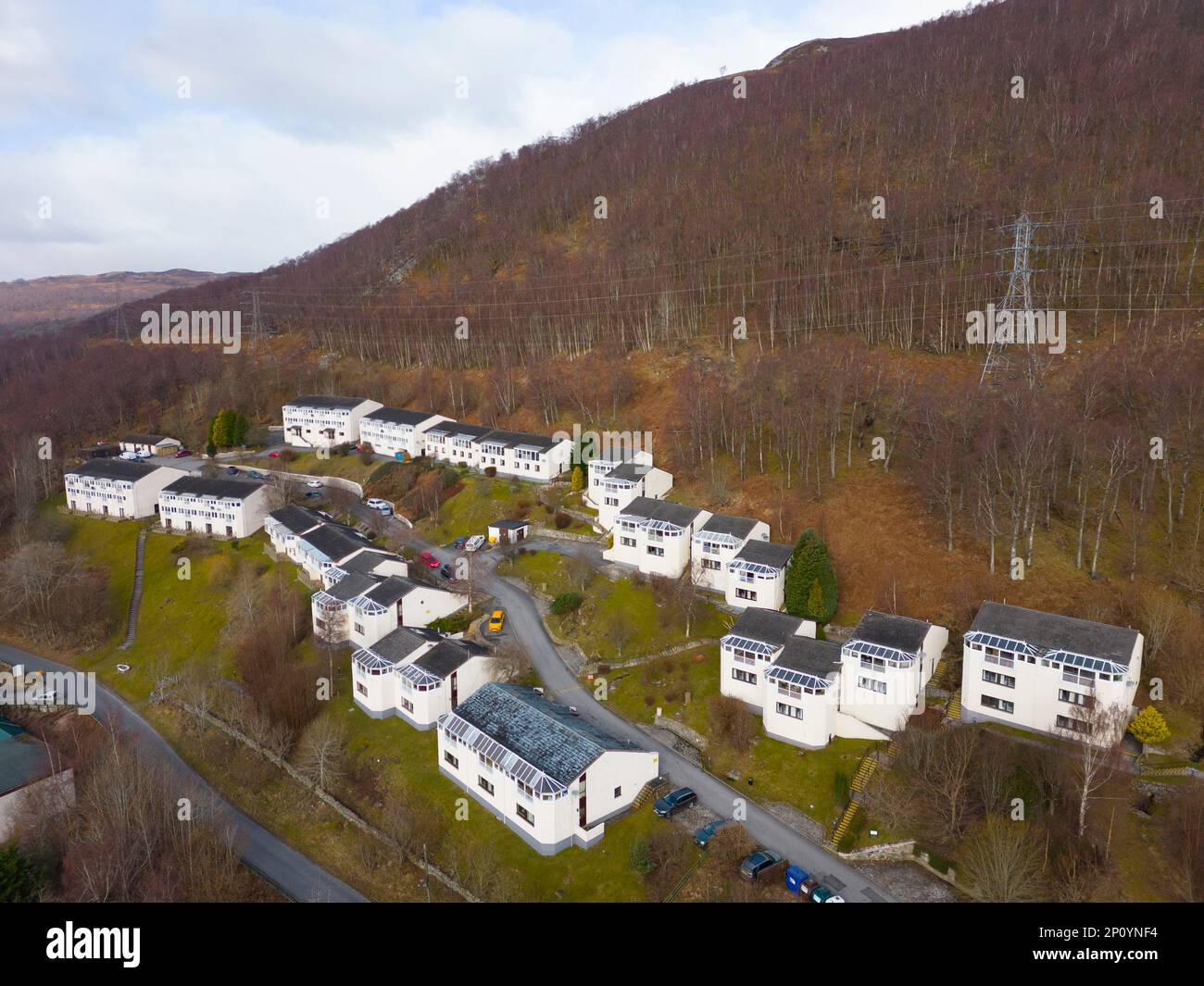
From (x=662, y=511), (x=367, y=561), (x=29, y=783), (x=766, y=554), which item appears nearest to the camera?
(x=29, y=783)

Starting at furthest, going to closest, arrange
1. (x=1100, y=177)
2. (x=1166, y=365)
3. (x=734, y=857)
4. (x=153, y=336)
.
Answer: (x=153, y=336)
(x=1100, y=177)
(x=1166, y=365)
(x=734, y=857)

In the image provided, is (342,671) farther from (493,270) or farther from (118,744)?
(493,270)

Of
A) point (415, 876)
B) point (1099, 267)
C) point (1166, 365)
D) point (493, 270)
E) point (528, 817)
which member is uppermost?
point (493, 270)

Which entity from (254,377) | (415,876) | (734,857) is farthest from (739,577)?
(254,377)

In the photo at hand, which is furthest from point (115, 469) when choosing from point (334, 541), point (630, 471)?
point (630, 471)

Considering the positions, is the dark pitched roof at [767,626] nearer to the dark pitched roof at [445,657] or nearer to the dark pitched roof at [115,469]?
the dark pitched roof at [445,657]

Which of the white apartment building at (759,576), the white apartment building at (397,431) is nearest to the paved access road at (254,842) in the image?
the white apartment building at (759,576)

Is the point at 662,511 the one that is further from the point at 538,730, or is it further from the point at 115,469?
the point at 115,469
